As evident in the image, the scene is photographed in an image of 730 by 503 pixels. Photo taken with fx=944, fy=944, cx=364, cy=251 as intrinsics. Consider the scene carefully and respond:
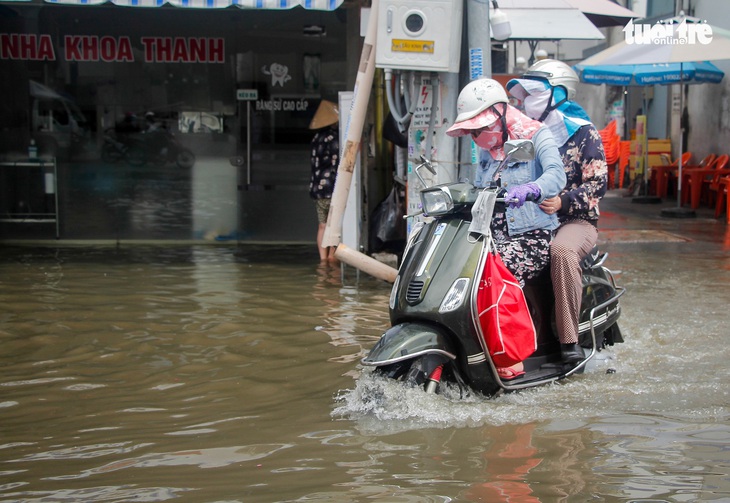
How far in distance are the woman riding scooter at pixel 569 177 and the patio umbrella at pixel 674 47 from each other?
26.1 feet

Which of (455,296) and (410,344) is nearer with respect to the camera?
(410,344)

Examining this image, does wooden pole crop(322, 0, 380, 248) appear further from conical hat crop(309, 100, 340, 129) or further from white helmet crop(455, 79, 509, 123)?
conical hat crop(309, 100, 340, 129)

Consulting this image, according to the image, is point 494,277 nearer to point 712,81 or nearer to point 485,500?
point 485,500

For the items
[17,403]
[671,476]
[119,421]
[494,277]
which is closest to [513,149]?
[494,277]

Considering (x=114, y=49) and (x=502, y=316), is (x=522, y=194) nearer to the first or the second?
(x=502, y=316)

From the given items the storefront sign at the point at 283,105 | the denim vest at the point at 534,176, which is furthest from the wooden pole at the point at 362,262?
the storefront sign at the point at 283,105

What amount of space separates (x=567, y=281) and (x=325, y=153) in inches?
192

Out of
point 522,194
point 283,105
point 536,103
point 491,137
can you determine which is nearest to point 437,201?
point 522,194

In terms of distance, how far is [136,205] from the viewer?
11.3 metres

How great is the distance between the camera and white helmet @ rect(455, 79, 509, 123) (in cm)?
469

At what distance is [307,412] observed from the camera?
15.0 ft

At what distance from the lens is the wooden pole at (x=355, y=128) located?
6770 millimetres

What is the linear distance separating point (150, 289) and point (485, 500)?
520 centimetres

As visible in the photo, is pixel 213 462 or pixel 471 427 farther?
pixel 471 427
